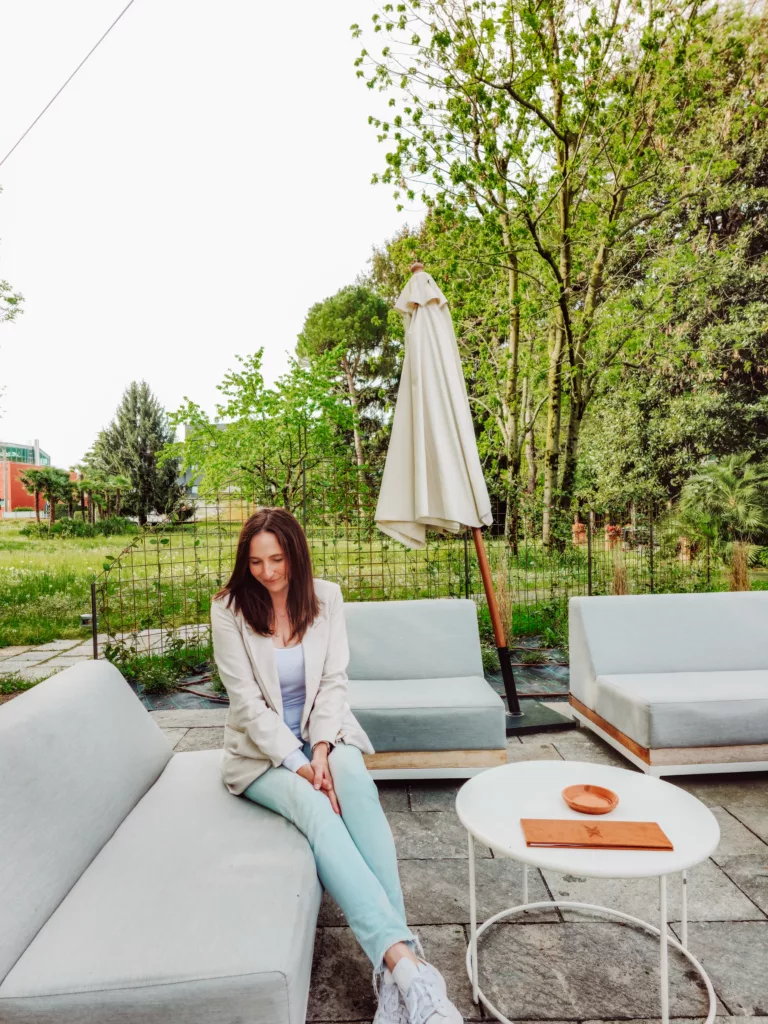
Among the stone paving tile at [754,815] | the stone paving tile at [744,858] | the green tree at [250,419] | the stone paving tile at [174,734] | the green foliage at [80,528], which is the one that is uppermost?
the green tree at [250,419]

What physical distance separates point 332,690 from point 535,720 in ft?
5.84

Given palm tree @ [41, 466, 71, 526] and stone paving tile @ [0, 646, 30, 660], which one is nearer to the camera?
stone paving tile @ [0, 646, 30, 660]

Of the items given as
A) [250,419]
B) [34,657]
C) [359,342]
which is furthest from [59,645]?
[359,342]

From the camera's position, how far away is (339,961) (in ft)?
5.82

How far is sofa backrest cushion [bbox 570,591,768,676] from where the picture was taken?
3268 millimetres

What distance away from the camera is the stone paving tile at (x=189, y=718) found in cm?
374

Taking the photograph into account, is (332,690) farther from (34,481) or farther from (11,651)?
(34,481)

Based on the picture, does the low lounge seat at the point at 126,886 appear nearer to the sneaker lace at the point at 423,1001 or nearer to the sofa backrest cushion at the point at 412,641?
the sneaker lace at the point at 423,1001

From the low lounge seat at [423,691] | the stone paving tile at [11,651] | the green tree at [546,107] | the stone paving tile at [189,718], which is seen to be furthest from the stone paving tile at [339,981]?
the green tree at [546,107]

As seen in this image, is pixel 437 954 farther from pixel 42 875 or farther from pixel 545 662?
pixel 545 662

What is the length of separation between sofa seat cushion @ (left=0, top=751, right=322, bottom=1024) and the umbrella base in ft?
6.43

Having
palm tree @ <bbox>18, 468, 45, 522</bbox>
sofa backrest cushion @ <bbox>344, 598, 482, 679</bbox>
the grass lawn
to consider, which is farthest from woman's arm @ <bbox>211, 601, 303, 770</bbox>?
palm tree @ <bbox>18, 468, 45, 522</bbox>

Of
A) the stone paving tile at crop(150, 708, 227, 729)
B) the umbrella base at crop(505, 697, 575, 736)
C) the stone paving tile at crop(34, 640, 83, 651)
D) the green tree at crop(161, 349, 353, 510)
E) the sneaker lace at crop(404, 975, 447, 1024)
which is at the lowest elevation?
the stone paving tile at crop(34, 640, 83, 651)

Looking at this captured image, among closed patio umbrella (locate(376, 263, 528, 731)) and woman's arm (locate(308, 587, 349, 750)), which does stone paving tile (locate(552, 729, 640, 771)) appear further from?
woman's arm (locate(308, 587, 349, 750))
